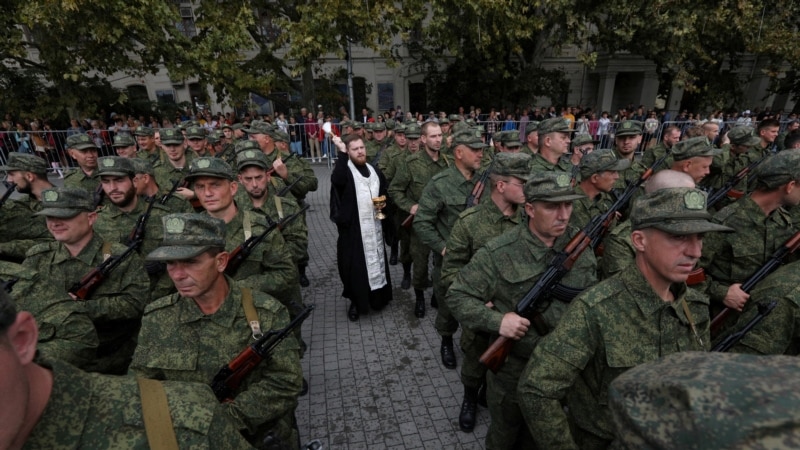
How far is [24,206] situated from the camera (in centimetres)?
511

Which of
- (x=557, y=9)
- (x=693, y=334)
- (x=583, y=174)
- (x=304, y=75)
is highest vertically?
(x=557, y=9)

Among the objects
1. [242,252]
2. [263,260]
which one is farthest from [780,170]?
[242,252]

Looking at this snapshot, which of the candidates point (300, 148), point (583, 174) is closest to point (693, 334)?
point (583, 174)

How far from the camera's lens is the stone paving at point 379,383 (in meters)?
3.77

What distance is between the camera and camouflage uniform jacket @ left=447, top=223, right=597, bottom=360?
9.36 ft

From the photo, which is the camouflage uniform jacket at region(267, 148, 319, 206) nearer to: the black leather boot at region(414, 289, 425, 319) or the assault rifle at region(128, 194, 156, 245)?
the assault rifle at region(128, 194, 156, 245)

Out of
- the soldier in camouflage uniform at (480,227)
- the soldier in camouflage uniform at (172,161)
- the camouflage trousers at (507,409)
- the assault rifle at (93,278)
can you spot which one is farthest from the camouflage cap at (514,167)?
the soldier in camouflage uniform at (172,161)

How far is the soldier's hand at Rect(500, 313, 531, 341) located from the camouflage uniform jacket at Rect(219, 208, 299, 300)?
1.87 metres

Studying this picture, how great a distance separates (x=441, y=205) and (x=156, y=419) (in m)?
3.78

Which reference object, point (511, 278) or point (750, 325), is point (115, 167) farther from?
point (750, 325)

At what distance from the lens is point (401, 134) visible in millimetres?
8875

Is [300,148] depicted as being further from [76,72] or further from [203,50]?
[76,72]

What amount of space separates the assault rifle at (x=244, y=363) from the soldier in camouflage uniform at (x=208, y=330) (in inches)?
2.0

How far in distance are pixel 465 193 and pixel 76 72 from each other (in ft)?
42.1
